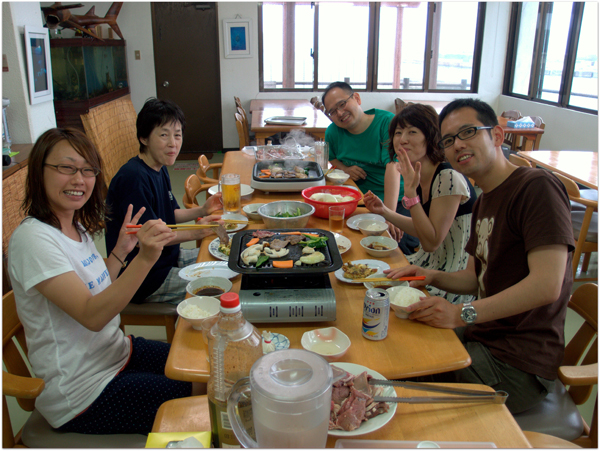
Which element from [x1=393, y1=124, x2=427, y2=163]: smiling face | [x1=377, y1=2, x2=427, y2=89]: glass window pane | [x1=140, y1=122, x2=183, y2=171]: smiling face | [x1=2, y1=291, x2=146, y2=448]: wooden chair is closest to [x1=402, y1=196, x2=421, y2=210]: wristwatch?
[x1=393, y1=124, x2=427, y2=163]: smiling face

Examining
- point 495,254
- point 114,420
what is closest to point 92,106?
point 114,420

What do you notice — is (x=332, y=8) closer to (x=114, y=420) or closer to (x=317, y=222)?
(x=317, y=222)

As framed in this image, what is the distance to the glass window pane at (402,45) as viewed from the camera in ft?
23.5

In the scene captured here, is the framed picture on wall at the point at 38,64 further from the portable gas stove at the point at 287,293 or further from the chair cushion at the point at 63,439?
the portable gas stove at the point at 287,293

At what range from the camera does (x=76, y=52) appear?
502cm

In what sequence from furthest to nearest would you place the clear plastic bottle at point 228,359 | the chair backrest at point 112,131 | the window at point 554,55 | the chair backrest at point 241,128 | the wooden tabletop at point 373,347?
1. the window at point 554,55
2. the chair backrest at point 241,128
3. the chair backrest at point 112,131
4. the wooden tabletop at point 373,347
5. the clear plastic bottle at point 228,359

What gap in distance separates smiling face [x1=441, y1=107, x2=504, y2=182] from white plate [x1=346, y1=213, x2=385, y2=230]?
23.7 inches

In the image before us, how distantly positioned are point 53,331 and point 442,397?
3.62 ft

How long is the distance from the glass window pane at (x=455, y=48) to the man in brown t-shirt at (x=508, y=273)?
6.66 metres

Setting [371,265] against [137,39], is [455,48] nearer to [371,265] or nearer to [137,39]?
[137,39]

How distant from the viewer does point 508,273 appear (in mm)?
1409

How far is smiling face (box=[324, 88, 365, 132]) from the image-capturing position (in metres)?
2.85

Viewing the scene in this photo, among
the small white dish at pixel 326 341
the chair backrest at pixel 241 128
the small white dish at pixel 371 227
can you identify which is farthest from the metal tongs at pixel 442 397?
the chair backrest at pixel 241 128

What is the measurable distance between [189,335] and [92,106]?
15.9 feet
